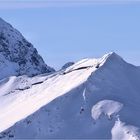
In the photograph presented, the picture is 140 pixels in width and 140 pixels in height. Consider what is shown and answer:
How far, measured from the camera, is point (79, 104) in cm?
2480

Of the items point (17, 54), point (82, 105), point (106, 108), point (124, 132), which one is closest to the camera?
point (124, 132)

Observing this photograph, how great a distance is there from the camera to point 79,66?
1075 inches

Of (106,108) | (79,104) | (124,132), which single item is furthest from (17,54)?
(124,132)

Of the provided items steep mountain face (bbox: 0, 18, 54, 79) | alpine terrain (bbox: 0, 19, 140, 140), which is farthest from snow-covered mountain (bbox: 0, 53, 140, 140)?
steep mountain face (bbox: 0, 18, 54, 79)

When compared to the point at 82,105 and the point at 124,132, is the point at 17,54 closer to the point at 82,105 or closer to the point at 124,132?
the point at 82,105

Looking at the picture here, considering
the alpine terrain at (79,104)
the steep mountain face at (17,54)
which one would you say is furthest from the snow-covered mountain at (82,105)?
the steep mountain face at (17,54)

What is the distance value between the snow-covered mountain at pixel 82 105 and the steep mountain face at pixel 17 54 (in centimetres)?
7866

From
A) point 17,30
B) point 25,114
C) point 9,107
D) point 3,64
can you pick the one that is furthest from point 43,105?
point 17,30

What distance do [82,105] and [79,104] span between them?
122 mm

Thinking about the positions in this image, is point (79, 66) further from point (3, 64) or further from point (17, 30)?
point (17, 30)

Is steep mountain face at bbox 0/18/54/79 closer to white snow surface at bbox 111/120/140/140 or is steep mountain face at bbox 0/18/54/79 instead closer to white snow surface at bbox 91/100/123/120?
white snow surface at bbox 91/100/123/120

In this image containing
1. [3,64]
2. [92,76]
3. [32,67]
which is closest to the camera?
[92,76]

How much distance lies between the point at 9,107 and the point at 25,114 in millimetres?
2331

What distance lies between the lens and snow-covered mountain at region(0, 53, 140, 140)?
23.9m
